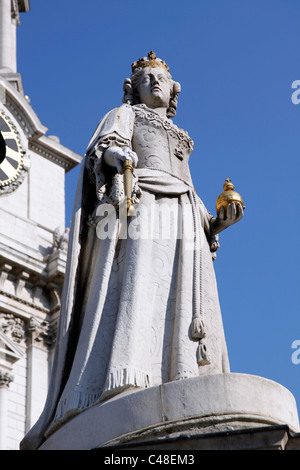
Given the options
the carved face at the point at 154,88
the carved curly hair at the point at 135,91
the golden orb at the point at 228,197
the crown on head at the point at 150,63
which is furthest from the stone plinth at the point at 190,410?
the crown on head at the point at 150,63

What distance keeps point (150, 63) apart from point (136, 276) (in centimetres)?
297

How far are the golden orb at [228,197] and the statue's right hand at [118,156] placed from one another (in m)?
1.02

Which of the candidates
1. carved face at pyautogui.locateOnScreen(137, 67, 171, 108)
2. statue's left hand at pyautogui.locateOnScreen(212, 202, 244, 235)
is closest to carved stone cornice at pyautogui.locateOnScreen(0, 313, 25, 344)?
carved face at pyautogui.locateOnScreen(137, 67, 171, 108)

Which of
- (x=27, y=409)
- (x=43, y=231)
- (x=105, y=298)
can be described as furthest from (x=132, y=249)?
(x=43, y=231)

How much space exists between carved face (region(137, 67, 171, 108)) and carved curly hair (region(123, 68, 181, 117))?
7cm

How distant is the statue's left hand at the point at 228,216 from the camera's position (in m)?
10.5

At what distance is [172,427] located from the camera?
8.03 meters

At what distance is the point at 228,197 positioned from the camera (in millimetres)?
10469

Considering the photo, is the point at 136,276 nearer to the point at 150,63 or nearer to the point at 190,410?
the point at 190,410

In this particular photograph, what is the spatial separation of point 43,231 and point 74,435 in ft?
73.2

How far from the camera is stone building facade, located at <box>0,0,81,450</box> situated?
2658 centimetres

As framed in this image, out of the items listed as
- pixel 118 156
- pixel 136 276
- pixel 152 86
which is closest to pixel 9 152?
pixel 152 86

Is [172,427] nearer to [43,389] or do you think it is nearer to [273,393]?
[273,393]
